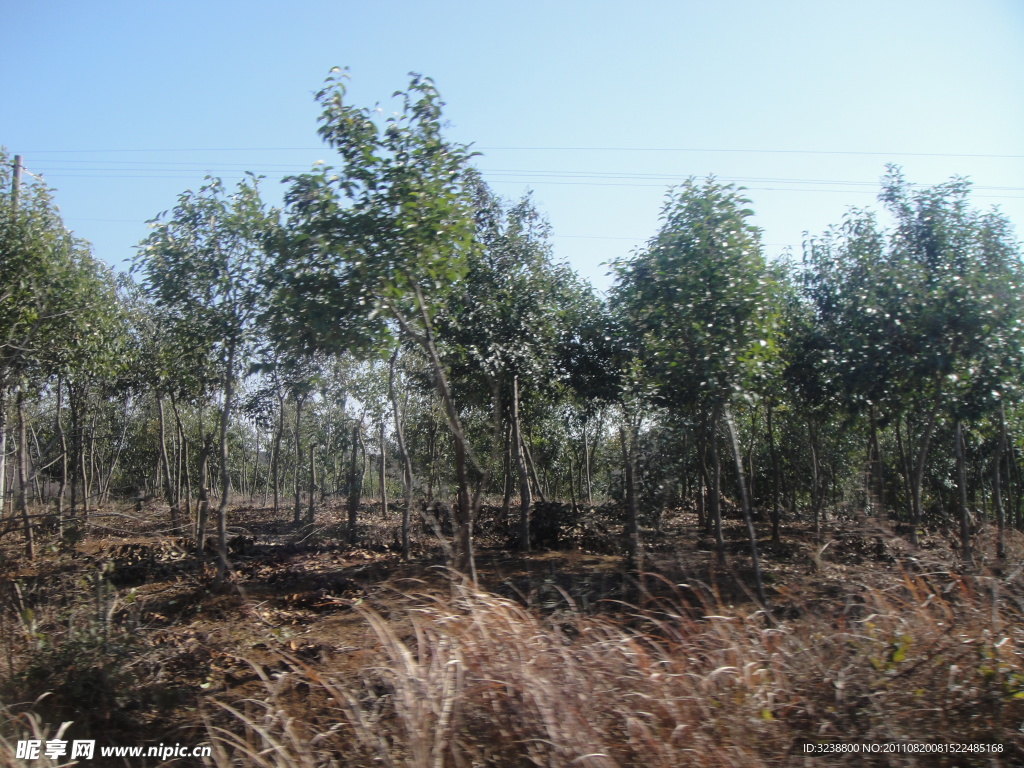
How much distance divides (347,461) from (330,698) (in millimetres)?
21348

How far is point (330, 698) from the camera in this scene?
507cm

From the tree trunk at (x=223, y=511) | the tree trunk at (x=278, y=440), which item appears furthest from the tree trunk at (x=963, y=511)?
the tree trunk at (x=278, y=440)

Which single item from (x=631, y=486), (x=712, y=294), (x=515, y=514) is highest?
(x=712, y=294)

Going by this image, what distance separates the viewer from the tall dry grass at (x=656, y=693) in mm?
3662

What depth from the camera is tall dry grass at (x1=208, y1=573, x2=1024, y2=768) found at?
12.0ft

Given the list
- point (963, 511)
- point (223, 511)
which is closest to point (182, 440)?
point (223, 511)

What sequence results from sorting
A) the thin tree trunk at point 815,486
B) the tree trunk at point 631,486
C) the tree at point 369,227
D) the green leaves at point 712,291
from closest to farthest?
the tree at point 369,227
the green leaves at point 712,291
the tree trunk at point 631,486
the thin tree trunk at point 815,486

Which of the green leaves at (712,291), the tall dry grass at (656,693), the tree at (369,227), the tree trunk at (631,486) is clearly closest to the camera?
the tall dry grass at (656,693)

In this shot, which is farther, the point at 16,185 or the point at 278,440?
the point at 278,440

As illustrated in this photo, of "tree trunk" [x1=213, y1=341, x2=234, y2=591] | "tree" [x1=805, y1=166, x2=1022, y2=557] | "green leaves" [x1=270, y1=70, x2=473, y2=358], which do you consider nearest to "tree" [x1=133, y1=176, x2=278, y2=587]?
"tree trunk" [x1=213, y1=341, x2=234, y2=591]

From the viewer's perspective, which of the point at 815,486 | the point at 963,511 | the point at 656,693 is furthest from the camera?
the point at 815,486

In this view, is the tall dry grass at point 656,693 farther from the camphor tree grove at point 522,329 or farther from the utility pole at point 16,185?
the utility pole at point 16,185

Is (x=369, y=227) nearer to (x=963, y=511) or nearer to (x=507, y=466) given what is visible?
(x=963, y=511)

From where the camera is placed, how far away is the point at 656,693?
399 centimetres
